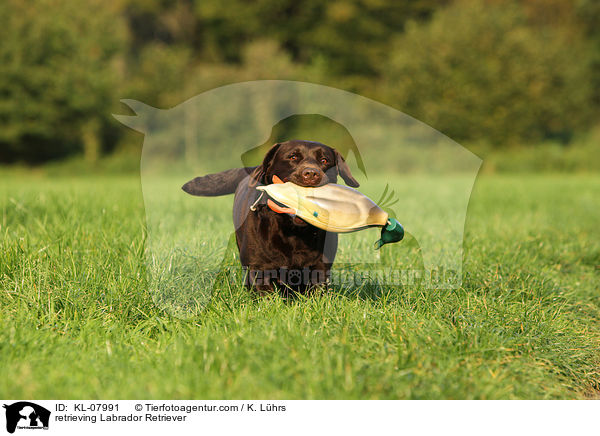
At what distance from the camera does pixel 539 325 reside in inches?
116

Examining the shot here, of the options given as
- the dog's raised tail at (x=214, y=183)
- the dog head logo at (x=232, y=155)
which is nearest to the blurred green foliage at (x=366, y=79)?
Result: the dog head logo at (x=232, y=155)

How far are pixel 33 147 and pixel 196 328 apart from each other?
26.5 metres

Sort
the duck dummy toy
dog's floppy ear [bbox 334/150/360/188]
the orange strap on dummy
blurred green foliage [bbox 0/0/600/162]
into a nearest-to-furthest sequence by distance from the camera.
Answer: the duck dummy toy < the orange strap on dummy < dog's floppy ear [bbox 334/150/360/188] < blurred green foliage [bbox 0/0/600/162]

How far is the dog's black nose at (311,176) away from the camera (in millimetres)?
2789

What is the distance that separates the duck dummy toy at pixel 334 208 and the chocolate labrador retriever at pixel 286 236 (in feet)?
0.55

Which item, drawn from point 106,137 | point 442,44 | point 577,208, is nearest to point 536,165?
point 442,44

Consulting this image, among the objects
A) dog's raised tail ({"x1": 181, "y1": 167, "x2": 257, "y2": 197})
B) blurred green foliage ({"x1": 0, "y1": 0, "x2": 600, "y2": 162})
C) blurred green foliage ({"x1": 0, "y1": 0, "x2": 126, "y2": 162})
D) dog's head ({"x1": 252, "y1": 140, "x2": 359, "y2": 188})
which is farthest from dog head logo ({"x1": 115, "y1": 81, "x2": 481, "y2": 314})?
blurred green foliage ({"x1": 0, "y1": 0, "x2": 126, "y2": 162})

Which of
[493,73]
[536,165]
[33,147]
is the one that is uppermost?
[493,73]

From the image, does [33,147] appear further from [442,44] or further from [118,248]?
[118,248]

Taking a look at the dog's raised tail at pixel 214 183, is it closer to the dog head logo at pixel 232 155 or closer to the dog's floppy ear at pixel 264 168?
the dog head logo at pixel 232 155

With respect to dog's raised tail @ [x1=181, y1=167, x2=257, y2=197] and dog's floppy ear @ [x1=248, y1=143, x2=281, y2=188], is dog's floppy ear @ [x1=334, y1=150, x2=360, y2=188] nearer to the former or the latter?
dog's floppy ear @ [x1=248, y1=143, x2=281, y2=188]
